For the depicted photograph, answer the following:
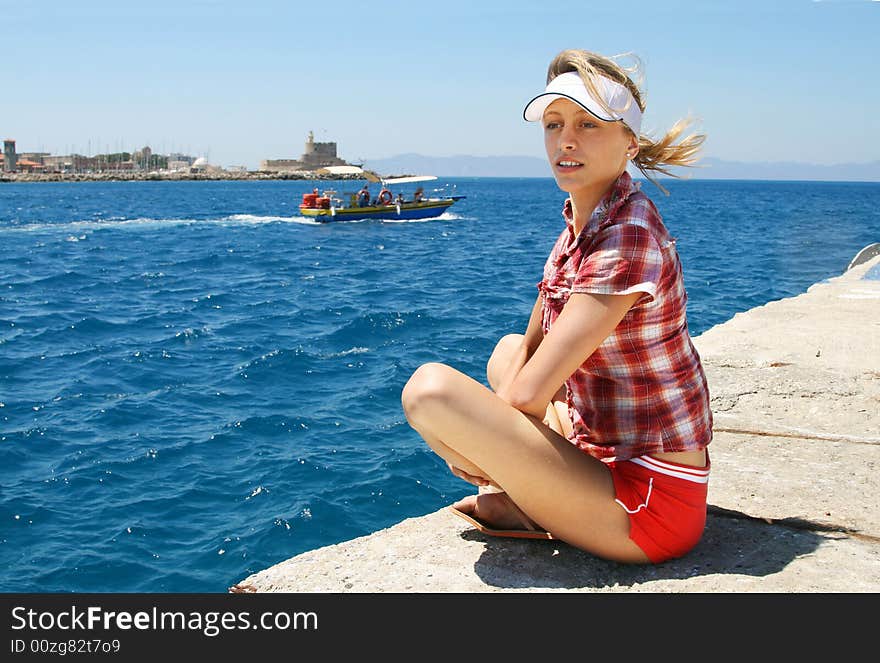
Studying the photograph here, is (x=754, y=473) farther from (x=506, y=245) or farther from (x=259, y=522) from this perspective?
(x=506, y=245)

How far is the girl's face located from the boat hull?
3798cm

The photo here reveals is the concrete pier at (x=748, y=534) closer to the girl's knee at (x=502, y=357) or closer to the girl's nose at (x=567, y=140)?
the girl's knee at (x=502, y=357)

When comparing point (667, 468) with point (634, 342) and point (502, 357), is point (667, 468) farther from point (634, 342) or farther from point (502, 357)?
point (502, 357)

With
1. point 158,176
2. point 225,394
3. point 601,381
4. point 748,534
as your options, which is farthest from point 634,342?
point 158,176

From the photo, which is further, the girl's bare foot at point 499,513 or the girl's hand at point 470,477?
the girl's bare foot at point 499,513

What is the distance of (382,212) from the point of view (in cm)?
4050

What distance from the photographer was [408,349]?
12211 millimetres

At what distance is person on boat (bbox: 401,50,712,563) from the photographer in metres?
2.15

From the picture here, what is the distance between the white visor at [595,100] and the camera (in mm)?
2205

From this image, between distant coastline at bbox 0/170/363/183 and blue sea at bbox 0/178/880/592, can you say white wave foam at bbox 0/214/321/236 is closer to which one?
blue sea at bbox 0/178/880/592

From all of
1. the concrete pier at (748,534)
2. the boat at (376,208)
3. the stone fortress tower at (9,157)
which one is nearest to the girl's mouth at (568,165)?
the concrete pier at (748,534)
